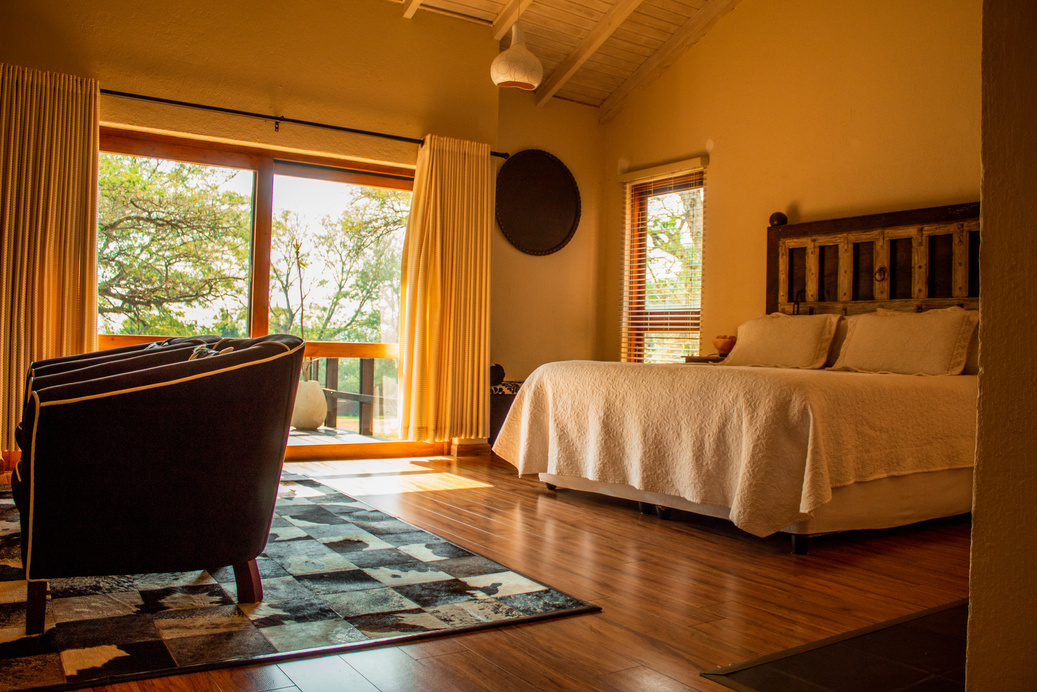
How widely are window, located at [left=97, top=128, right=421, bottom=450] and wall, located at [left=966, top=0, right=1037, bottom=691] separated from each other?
15.0ft

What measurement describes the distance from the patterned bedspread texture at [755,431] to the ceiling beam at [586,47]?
2.79 metres

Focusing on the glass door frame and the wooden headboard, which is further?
the glass door frame

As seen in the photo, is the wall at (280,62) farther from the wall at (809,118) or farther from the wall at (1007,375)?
the wall at (1007,375)

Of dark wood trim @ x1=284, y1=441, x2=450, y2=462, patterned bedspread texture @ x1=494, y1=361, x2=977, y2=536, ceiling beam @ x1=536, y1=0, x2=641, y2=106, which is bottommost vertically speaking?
dark wood trim @ x1=284, y1=441, x2=450, y2=462

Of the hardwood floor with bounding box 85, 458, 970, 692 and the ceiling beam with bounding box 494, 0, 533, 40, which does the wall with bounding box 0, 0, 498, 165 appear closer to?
the ceiling beam with bounding box 494, 0, 533, 40

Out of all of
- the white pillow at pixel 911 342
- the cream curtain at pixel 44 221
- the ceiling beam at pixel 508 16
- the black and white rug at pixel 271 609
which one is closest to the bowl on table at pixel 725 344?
the white pillow at pixel 911 342

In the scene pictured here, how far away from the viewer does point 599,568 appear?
2.79 meters

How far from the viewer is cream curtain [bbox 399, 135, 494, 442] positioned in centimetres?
540

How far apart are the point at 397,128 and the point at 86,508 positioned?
393 cm

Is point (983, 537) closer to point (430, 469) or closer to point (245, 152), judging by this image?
point (430, 469)

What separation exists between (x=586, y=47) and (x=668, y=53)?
0.67 m

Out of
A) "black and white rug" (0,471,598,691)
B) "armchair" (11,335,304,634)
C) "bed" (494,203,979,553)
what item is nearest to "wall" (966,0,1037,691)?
"black and white rug" (0,471,598,691)

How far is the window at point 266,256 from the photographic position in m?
4.73

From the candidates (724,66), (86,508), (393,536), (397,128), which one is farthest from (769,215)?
(86,508)
